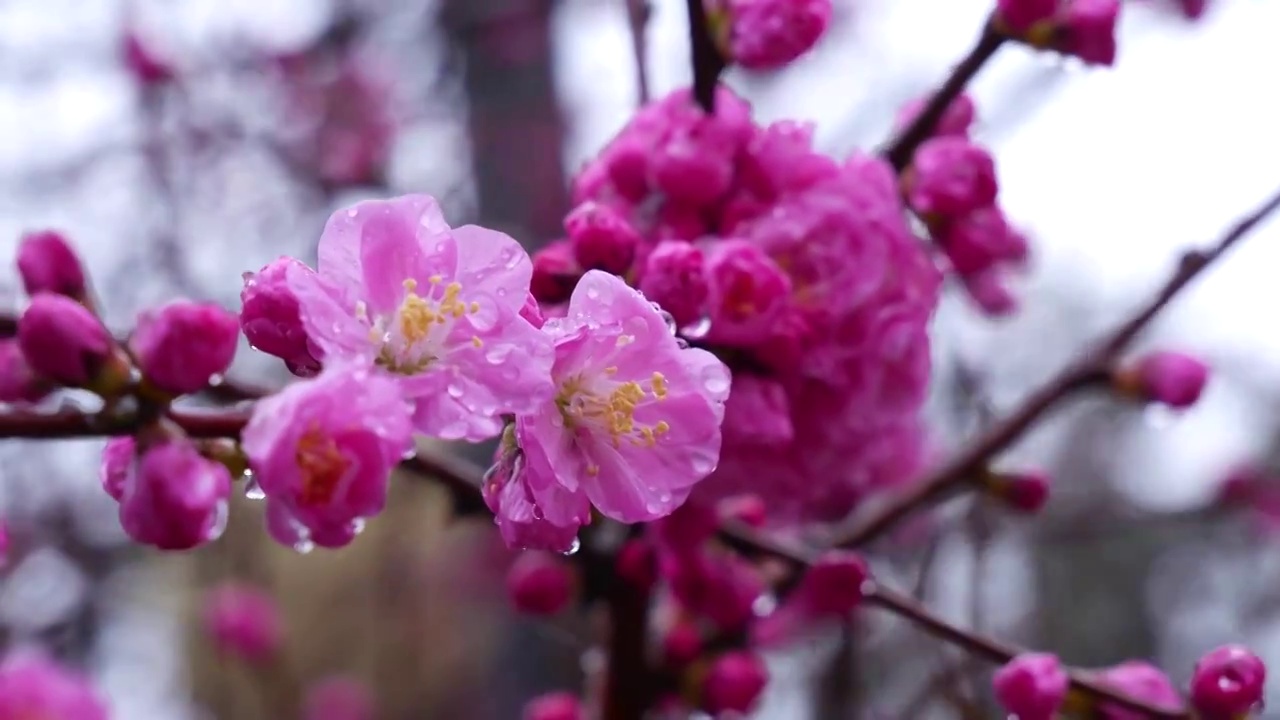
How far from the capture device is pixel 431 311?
0.58 metres

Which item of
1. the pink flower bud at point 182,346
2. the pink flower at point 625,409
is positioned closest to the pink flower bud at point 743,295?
the pink flower at point 625,409

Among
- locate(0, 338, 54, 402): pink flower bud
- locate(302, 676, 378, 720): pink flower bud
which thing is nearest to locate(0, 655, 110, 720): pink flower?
locate(0, 338, 54, 402): pink flower bud

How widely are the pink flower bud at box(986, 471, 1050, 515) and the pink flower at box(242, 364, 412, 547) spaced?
2.47 ft

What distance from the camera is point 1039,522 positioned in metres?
2.12

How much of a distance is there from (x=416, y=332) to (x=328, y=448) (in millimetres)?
90

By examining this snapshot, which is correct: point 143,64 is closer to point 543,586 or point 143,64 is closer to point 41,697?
point 543,586

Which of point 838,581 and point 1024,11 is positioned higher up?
point 1024,11

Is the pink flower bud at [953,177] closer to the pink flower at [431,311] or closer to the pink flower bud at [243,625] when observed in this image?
the pink flower at [431,311]

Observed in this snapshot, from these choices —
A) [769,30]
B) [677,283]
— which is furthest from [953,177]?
[677,283]

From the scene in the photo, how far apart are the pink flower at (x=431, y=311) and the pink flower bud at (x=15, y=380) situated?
191 millimetres

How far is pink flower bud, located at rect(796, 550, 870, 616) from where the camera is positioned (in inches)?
35.2

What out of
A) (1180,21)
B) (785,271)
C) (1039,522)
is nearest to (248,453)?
(785,271)

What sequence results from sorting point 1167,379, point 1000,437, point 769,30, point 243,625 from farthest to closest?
point 243,625, point 1000,437, point 1167,379, point 769,30

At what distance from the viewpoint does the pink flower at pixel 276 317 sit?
556 mm
